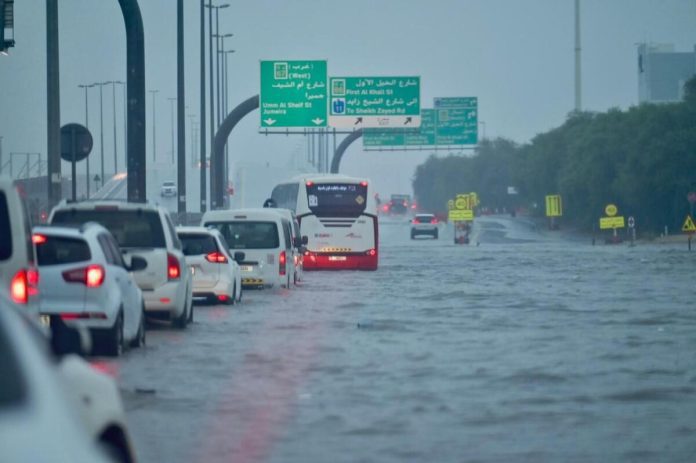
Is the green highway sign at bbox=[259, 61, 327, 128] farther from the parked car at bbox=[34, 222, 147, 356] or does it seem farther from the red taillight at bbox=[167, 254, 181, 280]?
the parked car at bbox=[34, 222, 147, 356]

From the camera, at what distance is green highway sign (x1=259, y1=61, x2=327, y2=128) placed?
54.9m

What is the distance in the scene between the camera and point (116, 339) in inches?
657

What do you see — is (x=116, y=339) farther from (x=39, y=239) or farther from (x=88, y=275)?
(x=39, y=239)

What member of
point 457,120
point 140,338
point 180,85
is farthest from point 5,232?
point 457,120

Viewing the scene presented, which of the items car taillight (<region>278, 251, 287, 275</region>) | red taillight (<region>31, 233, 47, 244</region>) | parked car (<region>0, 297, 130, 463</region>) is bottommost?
car taillight (<region>278, 251, 287, 275</region>)

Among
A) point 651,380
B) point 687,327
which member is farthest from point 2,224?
point 687,327

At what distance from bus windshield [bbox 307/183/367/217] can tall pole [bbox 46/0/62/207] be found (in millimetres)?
22809

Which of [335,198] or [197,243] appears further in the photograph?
[335,198]

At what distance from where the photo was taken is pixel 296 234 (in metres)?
40.0

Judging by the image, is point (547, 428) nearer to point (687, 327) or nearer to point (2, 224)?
point (2, 224)

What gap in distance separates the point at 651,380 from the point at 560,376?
919 mm

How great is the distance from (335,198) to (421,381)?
34607 millimetres

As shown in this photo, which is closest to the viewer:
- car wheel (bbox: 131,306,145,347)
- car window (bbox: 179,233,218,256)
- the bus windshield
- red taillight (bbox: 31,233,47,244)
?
red taillight (bbox: 31,233,47,244)

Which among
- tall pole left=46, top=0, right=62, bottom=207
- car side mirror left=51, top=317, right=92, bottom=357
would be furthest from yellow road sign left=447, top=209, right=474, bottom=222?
car side mirror left=51, top=317, right=92, bottom=357
